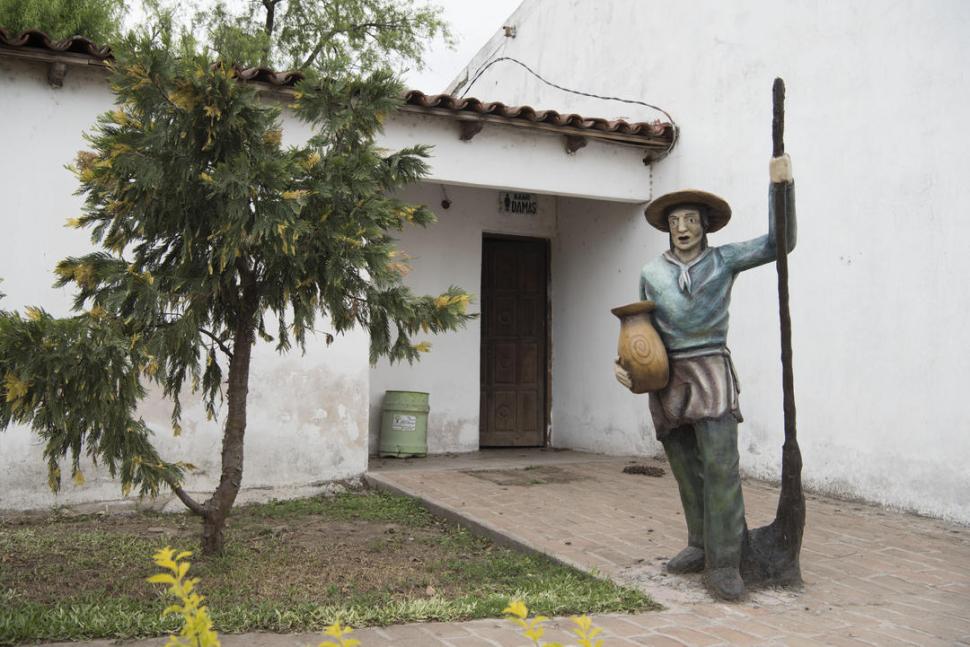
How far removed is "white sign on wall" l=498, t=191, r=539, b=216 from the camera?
9969 millimetres

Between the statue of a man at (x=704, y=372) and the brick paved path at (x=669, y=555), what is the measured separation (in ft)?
1.03

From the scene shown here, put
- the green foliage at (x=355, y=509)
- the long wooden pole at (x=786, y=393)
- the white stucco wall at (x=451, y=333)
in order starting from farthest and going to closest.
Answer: the white stucco wall at (x=451, y=333), the green foliage at (x=355, y=509), the long wooden pole at (x=786, y=393)

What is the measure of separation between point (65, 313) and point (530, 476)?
4121 millimetres

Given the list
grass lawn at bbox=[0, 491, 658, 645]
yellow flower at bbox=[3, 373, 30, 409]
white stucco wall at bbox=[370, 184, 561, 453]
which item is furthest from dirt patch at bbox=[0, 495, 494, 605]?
white stucco wall at bbox=[370, 184, 561, 453]

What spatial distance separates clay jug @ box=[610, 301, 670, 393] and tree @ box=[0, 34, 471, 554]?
87 centimetres

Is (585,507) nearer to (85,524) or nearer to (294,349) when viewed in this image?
(294,349)

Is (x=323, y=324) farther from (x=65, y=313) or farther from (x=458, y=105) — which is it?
(x=458, y=105)

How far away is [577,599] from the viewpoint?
4031 mm

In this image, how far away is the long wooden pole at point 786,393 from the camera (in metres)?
4.14

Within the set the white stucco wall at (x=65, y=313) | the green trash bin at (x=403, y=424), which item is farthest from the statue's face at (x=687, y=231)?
the green trash bin at (x=403, y=424)

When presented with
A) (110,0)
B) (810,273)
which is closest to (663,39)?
(810,273)

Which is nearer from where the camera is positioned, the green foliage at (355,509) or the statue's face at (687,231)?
the statue's face at (687,231)

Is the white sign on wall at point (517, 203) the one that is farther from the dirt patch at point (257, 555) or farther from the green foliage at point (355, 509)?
the dirt patch at point (257, 555)

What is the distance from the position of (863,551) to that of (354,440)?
13.5 ft
